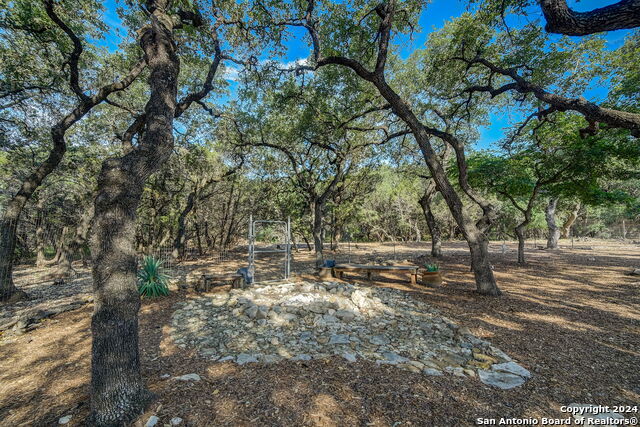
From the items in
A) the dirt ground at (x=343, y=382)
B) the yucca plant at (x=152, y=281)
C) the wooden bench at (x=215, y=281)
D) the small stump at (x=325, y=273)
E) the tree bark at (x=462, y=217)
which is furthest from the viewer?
the small stump at (x=325, y=273)

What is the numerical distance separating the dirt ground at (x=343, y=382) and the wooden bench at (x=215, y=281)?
2030 millimetres

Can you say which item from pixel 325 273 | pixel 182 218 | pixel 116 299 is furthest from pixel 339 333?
pixel 182 218

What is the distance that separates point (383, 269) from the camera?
7.71 meters

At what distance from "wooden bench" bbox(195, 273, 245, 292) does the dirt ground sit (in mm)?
2030

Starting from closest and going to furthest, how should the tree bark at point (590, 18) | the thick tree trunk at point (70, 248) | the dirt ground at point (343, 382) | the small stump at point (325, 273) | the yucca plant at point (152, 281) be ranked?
the dirt ground at point (343, 382), the tree bark at point (590, 18), the yucca plant at point (152, 281), the small stump at point (325, 273), the thick tree trunk at point (70, 248)

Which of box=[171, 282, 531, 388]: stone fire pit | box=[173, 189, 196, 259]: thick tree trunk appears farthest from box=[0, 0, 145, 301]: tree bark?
box=[173, 189, 196, 259]: thick tree trunk

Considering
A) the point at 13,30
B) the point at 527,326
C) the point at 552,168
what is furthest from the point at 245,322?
the point at 552,168

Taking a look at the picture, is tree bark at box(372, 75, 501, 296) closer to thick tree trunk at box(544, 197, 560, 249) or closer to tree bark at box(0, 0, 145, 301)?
tree bark at box(0, 0, 145, 301)

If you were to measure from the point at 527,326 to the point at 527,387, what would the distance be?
2034 millimetres

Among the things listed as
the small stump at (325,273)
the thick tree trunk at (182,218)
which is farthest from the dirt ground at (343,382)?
the thick tree trunk at (182,218)

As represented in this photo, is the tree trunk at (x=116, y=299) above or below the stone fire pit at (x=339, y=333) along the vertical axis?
above

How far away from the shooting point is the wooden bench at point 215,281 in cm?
673

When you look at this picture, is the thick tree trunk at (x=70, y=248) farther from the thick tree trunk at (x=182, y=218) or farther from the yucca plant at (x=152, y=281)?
the yucca plant at (x=152, y=281)

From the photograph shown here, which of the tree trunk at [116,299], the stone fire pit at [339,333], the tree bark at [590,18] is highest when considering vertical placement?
the tree bark at [590,18]
